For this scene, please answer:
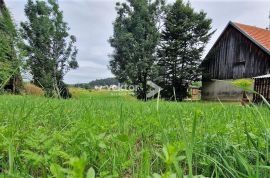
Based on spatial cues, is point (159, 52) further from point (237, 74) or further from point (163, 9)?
point (237, 74)

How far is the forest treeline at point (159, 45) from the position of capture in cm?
3077

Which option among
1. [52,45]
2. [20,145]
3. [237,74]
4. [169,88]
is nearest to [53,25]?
[52,45]

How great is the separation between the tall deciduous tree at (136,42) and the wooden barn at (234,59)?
21.1ft

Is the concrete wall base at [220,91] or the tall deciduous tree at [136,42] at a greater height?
the tall deciduous tree at [136,42]

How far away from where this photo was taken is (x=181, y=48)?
1233 inches

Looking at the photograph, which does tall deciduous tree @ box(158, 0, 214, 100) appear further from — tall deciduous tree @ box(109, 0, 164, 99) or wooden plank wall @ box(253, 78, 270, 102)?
wooden plank wall @ box(253, 78, 270, 102)

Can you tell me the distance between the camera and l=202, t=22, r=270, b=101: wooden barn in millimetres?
23281

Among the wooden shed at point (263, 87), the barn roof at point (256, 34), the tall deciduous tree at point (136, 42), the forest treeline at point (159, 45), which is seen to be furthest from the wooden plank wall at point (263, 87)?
the tall deciduous tree at point (136, 42)

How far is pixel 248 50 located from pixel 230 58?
7.97 ft

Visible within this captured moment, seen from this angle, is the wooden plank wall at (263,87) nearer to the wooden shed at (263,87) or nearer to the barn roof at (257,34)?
the wooden shed at (263,87)

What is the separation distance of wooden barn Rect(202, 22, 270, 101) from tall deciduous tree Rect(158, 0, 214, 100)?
6.04ft

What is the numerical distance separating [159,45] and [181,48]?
2560 millimetres

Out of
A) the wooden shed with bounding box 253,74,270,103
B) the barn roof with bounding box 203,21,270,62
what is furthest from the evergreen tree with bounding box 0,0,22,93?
the barn roof with bounding box 203,21,270,62

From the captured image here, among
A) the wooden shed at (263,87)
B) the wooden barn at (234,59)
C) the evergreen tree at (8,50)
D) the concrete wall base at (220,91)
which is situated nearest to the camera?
the evergreen tree at (8,50)
